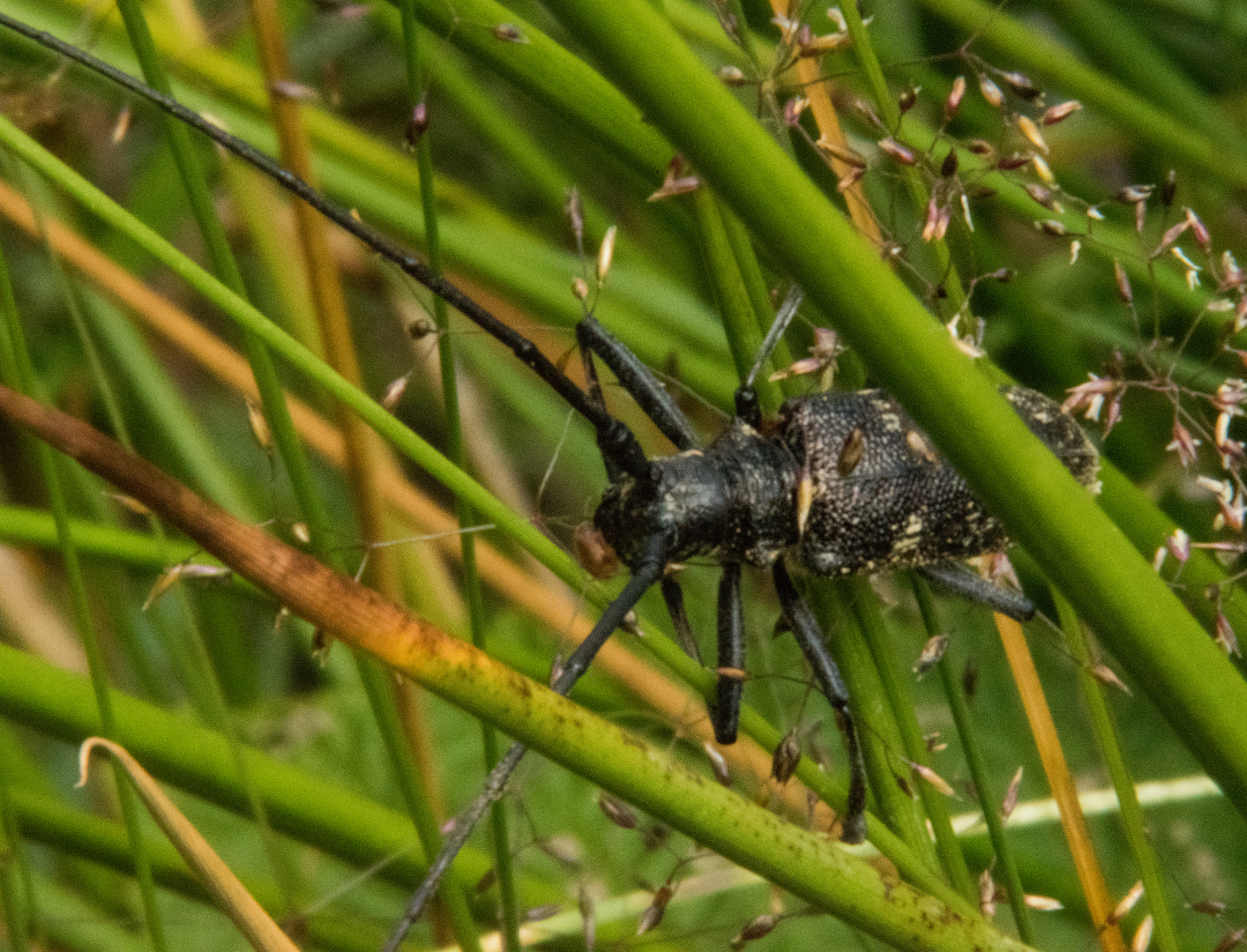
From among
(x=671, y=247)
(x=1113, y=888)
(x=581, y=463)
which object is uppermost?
(x=671, y=247)

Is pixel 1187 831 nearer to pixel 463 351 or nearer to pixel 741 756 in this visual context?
pixel 741 756

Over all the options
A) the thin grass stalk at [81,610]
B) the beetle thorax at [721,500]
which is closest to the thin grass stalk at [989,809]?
the beetle thorax at [721,500]

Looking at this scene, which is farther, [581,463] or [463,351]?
[463,351]

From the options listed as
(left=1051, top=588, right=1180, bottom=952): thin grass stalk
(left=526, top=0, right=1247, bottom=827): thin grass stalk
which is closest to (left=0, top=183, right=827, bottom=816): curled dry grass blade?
(left=1051, top=588, right=1180, bottom=952): thin grass stalk

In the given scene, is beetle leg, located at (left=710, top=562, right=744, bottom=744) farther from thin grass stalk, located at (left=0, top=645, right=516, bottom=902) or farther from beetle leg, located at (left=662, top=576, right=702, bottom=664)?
thin grass stalk, located at (left=0, top=645, right=516, bottom=902)

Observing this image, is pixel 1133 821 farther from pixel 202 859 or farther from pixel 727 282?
pixel 202 859

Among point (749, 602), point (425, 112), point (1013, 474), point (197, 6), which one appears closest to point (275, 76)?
point (425, 112)
